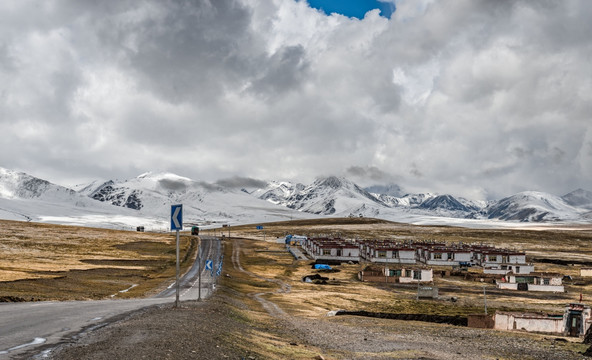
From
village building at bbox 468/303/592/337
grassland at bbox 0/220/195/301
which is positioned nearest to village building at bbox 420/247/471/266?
grassland at bbox 0/220/195/301

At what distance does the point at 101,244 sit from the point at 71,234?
3564cm

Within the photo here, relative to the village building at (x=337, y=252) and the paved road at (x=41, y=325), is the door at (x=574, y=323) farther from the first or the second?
the village building at (x=337, y=252)

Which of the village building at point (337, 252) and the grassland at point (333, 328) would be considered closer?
the grassland at point (333, 328)

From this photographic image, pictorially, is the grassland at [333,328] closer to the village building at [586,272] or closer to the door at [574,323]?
the door at [574,323]

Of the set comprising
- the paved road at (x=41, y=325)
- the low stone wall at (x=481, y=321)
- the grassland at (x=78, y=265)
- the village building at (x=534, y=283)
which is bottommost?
the village building at (x=534, y=283)

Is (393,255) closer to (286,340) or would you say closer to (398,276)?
(398,276)

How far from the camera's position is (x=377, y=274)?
109m

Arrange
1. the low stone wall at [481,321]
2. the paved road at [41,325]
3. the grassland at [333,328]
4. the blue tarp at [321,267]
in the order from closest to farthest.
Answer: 1. the paved road at [41,325]
2. the grassland at [333,328]
3. the low stone wall at [481,321]
4. the blue tarp at [321,267]

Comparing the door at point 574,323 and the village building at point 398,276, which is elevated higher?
the door at point 574,323

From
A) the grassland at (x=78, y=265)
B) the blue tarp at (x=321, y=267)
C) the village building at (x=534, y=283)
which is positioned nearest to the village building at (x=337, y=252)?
the blue tarp at (x=321, y=267)

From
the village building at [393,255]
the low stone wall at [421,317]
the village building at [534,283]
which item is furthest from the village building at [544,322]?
the village building at [393,255]

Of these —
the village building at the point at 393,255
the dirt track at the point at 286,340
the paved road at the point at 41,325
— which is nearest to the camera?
the paved road at the point at 41,325

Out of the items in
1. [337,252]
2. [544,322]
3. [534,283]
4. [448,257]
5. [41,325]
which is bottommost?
[534,283]

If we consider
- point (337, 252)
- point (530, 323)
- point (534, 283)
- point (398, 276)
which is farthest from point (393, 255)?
point (530, 323)
